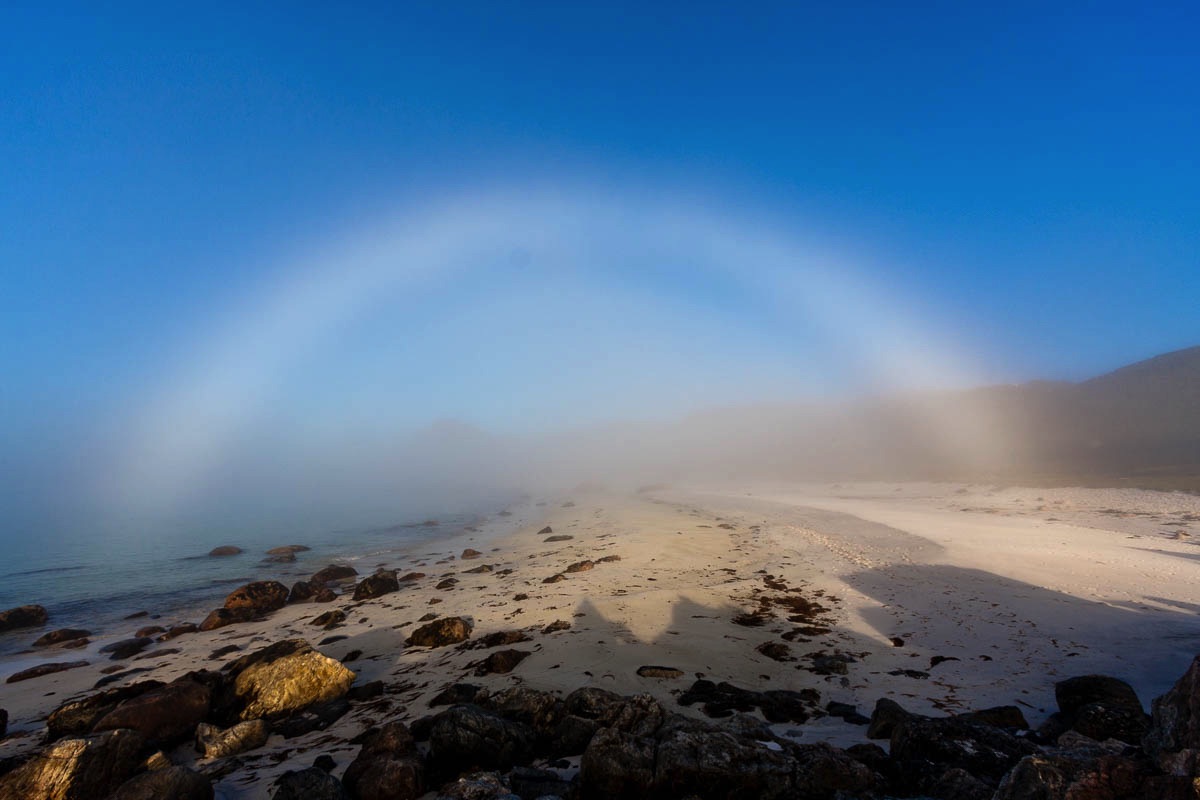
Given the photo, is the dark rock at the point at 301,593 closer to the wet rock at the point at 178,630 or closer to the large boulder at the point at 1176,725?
the wet rock at the point at 178,630

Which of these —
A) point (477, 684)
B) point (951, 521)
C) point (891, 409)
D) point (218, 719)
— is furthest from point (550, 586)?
point (891, 409)

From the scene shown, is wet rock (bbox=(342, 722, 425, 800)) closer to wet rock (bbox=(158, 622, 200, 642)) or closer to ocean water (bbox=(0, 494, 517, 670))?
wet rock (bbox=(158, 622, 200, 642))

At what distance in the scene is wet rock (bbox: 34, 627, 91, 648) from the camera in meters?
16.1

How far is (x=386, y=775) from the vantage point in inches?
240

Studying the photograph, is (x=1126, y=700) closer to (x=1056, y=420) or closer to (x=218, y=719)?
(x=218, y=719)

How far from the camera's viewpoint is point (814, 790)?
4.87m

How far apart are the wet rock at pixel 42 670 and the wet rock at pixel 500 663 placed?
12.9 meters

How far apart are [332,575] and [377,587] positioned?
6353 mm

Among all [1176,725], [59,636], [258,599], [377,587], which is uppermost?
[1176,725]

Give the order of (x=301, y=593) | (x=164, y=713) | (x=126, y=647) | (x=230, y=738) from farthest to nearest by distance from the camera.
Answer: (x=301, y=593) < (x=126, y=647) < (x=164, y=713) < (x=230, y=738)

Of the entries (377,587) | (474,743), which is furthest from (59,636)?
(474,743)

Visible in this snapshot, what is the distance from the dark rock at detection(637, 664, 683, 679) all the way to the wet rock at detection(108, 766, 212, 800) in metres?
6.73

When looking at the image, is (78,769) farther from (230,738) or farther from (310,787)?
(310,787)

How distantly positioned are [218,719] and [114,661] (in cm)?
912
